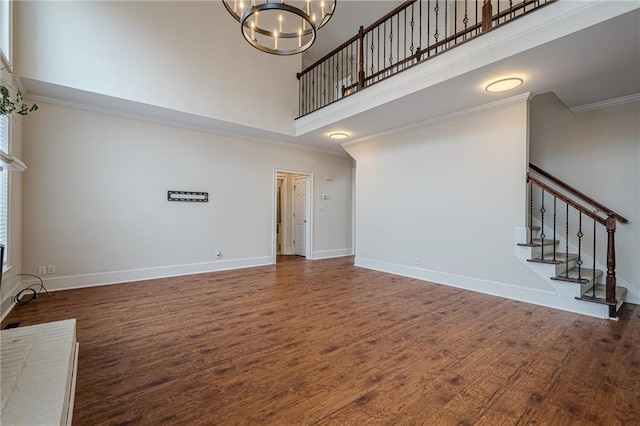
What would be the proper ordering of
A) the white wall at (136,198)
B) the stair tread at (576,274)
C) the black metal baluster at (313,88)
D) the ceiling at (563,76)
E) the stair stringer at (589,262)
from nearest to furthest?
the ceiling at (563,76) < the stair tread at (576,274) < the stair stringer at (589,262) < the white wall at (136,198) < the black metal baluster at (313,88)

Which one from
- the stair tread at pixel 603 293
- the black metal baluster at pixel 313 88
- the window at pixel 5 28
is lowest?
the stair tread at pixel 603 293

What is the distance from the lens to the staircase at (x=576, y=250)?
3.19m

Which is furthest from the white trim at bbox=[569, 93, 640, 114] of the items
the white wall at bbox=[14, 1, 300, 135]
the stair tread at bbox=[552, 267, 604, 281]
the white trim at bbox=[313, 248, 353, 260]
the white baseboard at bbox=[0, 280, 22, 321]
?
the white baseboard at bbox=[0, 280, 22, 321]

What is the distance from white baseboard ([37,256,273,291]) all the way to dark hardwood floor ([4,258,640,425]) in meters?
0.26

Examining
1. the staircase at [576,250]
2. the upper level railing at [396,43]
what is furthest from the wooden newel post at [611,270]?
the upper level railing at [396,43]

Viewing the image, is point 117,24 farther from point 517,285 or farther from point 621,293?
point 621,293

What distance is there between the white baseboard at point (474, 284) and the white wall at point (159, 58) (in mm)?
3328

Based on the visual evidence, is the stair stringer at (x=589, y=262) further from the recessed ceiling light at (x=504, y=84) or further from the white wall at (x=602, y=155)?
the recessed ceiling light at (x=504, y=84)

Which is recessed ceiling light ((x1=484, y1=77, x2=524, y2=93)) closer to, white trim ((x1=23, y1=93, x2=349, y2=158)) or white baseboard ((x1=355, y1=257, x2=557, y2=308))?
white baseboard ((x1=355, y1=257, x2=557, y2=308))

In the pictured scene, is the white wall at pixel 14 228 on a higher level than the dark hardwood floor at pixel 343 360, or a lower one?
higher

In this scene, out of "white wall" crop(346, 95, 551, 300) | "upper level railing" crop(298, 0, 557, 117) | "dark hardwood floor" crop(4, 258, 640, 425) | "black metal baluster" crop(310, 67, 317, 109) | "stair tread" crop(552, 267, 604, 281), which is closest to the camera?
"dark hardwood floor" crop(4, 258, 640, 425)

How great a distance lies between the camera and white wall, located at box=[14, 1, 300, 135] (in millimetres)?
3574

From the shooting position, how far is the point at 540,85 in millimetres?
3438

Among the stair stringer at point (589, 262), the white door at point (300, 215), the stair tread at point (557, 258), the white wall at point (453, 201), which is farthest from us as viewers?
the white door at point (300, 215)
